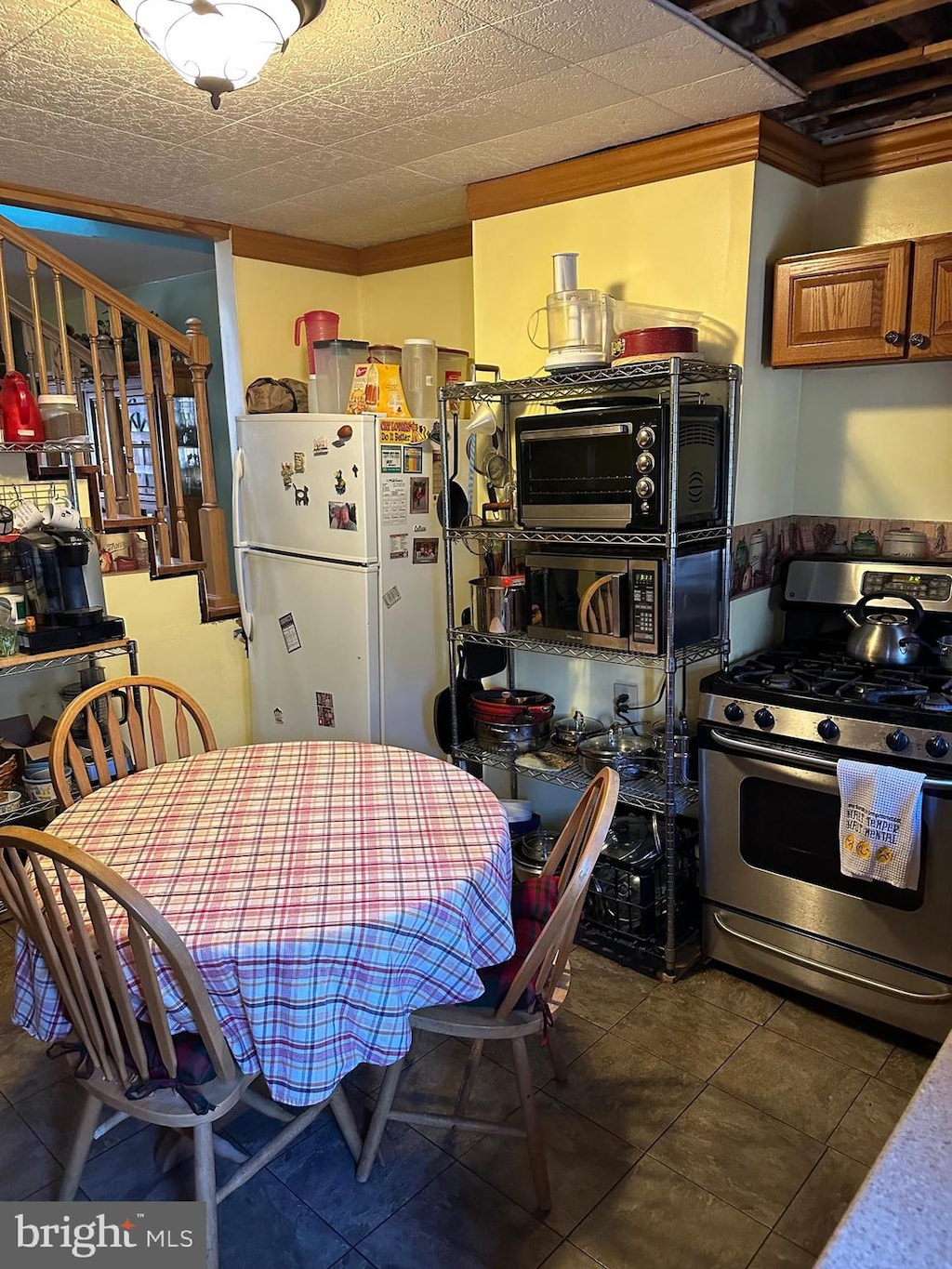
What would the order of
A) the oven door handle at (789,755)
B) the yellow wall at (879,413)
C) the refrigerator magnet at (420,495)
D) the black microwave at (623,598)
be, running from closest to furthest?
the oven door handle at (789,755) < the black microwave at (623,598) < the yellow wall at (879,413) < the refrigerator magnet at (420,495)

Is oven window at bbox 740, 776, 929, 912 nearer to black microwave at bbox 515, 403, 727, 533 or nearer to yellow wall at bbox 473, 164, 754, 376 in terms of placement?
black microwave at bbox 515, 403, 727, 533

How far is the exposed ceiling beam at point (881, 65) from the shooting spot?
197 centimetres

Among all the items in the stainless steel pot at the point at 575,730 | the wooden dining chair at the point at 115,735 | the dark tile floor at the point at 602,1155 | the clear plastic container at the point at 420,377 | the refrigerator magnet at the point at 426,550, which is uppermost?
the clear plastic container at the point at 420,377

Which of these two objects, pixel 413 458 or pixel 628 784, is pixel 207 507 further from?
pixel 628 784

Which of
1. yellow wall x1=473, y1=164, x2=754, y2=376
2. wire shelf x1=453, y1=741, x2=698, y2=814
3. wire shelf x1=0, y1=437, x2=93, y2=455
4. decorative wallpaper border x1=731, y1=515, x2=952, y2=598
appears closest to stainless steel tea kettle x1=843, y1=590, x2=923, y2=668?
decorative wallpaper border x1=731, y1=515, x2=952, y2=598

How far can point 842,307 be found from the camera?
2398mm

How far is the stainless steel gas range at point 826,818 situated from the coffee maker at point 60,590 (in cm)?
210

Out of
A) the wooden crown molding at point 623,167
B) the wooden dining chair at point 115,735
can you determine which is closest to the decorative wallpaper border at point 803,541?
the wooden crown molding at point 623,167

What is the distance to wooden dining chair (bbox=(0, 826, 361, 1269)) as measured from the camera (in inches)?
55.9

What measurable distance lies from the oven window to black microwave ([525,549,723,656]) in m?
0.48

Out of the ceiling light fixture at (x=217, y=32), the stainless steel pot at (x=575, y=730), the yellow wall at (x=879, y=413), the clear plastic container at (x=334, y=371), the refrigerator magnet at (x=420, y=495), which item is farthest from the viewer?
the clear plastic container at (x=334, y=371)

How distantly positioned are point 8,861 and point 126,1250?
A: 765 millimetres

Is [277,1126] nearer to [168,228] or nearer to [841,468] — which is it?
[841,468]

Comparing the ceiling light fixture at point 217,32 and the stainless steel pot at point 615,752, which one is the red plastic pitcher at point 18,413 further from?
the stainless steel pot at point 615,752
